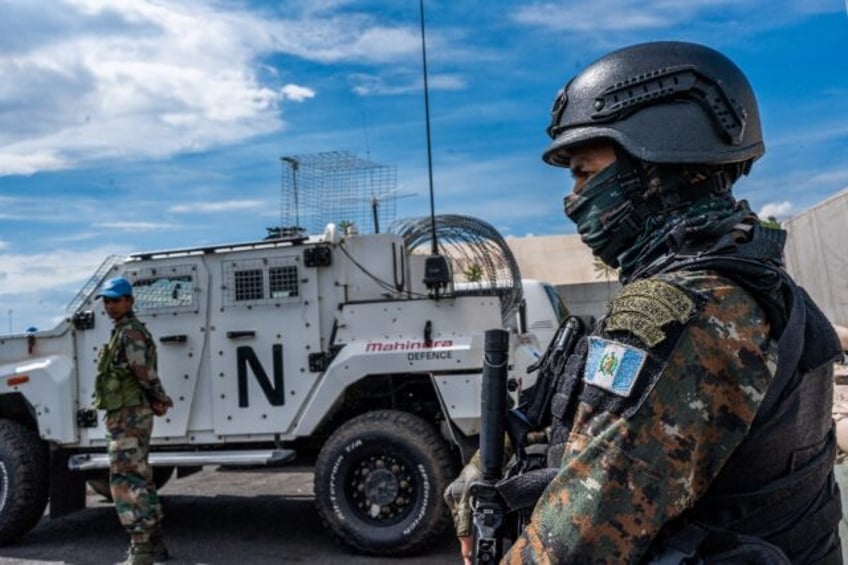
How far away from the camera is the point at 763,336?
4.59 feet

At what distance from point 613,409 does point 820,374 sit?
0.48 m

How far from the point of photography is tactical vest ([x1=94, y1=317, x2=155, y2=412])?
18.3ft

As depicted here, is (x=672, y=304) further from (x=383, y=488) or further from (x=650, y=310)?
(x=383, y=488)

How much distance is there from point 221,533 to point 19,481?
1.50 meters

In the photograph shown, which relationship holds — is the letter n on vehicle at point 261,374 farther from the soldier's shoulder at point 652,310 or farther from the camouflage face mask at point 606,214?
the soldier's shoulder at point 652,310

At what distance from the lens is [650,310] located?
1.36 meters

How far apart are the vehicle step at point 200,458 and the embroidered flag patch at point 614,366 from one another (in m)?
4.78

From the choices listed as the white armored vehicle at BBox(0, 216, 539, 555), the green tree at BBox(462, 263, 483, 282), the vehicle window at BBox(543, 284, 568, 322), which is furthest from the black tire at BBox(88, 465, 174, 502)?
the vehicle window at BBox(543, 284, 568, 322)

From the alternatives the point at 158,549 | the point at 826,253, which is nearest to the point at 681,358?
the point at 158,549

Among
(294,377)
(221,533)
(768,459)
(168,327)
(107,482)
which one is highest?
(168,327)

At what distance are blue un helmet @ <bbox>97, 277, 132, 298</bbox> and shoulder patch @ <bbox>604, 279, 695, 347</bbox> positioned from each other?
197 inches

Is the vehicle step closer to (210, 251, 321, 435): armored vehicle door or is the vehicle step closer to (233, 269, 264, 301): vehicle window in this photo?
(210, 251, 321, 435): armored vehicle door

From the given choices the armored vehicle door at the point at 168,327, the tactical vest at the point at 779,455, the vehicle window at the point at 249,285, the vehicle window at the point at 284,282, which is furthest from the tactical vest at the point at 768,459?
the armored vehicle door at the point at 168,327

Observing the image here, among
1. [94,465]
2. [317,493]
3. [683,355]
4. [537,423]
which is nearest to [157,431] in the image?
[94,465]
